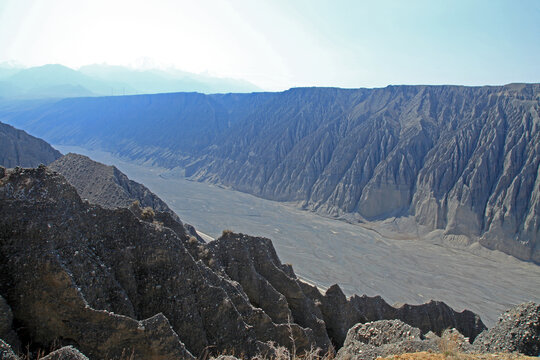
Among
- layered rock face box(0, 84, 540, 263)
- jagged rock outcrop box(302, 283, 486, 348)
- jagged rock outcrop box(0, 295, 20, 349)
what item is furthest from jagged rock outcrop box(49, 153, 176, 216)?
layered rock face box(0, 84, 540, 263)

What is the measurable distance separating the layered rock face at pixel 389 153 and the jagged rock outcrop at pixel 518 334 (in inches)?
1559

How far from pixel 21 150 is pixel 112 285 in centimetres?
4172

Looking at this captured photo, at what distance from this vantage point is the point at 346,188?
66.5 metres

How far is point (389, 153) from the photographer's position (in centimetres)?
6812

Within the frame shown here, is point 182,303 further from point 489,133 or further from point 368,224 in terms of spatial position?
point 489,133

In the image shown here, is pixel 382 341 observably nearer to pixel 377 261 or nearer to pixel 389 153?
pixel 377 261

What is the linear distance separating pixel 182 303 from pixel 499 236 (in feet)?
160

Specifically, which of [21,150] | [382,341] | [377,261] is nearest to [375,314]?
[382,341]

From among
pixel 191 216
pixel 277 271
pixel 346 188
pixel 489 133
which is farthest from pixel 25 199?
pixel 489 133

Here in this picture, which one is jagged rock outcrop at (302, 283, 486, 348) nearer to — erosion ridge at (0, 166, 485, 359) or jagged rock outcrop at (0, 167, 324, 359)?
erosion ridge at (0, 166, 485, 359)

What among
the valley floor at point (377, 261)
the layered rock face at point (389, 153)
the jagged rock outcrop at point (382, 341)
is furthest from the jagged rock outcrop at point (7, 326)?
the layered rock face at point (389, 153)

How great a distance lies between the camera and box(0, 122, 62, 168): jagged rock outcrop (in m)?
40.6

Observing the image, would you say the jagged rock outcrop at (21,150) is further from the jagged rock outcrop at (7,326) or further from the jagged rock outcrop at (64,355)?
the jagged rock outcrop at (64,355)

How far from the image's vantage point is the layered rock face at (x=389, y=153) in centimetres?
5222
